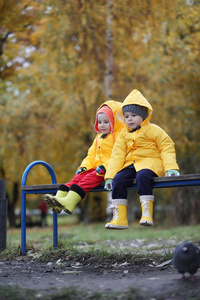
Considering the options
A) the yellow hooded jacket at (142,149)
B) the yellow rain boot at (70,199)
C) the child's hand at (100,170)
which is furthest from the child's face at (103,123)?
the yellow rain boot at (70,199)

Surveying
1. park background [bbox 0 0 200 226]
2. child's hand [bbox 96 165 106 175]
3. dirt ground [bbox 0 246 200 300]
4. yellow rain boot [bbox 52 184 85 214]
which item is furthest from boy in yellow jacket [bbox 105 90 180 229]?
park background [bbox 0 0 200 226]

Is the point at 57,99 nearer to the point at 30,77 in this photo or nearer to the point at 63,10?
the point at 30,77

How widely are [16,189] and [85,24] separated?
9475mm

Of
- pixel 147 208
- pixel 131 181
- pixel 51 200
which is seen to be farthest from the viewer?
pixel 131 181

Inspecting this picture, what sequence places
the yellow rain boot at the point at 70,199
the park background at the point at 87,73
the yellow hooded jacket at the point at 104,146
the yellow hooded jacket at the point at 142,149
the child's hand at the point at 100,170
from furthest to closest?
the park background at the point at 87,73 < the yellow hooded jacket at the point at 104,146 < the child's hand at the point at 100,170 < the yellow hooded jacket at the point at 142,149 < the yellow rain boot at the point at 70,199

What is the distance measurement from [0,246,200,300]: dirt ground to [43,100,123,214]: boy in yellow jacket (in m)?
0.66

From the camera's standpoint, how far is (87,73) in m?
11.1

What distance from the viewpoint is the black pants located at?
13.4 ft

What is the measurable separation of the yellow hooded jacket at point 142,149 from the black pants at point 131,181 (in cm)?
9

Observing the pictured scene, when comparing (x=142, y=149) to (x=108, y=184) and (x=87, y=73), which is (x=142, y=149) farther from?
(x=87, y=73)

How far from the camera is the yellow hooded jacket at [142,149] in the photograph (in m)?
4.36

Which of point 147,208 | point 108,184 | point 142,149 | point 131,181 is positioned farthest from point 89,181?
point 147,208

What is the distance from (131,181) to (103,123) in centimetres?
98

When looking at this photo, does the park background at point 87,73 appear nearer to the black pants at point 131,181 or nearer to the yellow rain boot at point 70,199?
the yellow rain boot at point 70,199
